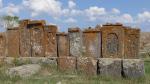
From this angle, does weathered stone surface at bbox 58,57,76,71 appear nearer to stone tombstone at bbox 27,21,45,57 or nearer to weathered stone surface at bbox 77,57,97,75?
weathered stone surface at bbox 77,57,97,75

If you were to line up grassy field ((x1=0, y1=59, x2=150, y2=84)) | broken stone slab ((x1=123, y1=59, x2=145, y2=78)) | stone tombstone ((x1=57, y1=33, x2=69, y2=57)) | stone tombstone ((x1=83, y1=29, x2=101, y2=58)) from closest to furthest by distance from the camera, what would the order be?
grassy field ((x1=0, y1=59, x2=150, y2=84))
broken stone slab ((x1=123, y1=59, x2=145, y2=78))
stone tombstone ((x1=83, y1=29, x2=101, y2=58))
stone tombstone ((x1=57, y1=33, x2=69, y2=57))

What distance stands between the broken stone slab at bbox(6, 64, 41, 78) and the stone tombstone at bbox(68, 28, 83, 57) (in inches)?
61.4

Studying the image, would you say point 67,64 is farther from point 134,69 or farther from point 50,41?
point 134,69

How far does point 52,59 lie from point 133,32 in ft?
10.4

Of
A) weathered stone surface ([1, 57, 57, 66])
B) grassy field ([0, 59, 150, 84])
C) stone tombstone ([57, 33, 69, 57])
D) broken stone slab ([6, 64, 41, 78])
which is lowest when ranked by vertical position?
grassy field ([0, 59, 150, 84])

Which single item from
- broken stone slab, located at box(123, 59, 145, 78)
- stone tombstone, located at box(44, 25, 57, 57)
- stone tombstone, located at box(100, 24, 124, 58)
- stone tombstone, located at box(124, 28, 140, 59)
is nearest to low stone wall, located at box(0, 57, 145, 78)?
broken stone slab, located at box(123, 59, 145, 78)

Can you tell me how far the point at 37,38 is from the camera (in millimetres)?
14141

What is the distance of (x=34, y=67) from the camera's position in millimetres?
12891

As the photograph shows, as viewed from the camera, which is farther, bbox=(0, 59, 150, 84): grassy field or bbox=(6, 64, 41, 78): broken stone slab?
bbox=(6, 64, 41, 78): broken stone slab

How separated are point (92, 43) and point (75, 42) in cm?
65

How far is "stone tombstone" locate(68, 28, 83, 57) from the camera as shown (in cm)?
1366

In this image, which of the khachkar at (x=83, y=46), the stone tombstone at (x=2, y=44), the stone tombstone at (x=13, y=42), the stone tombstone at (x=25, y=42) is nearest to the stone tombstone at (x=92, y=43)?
the khachkar at (x=83, y=46)

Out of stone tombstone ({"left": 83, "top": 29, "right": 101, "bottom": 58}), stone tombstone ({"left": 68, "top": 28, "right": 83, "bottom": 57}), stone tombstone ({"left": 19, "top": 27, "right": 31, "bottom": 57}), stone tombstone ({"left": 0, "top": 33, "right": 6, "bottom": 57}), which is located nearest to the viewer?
stone tombstone ({"left": 83, "top": 29, "right": 101, "bottom": 58})

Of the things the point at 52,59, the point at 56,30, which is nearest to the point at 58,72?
the point at 52,59
